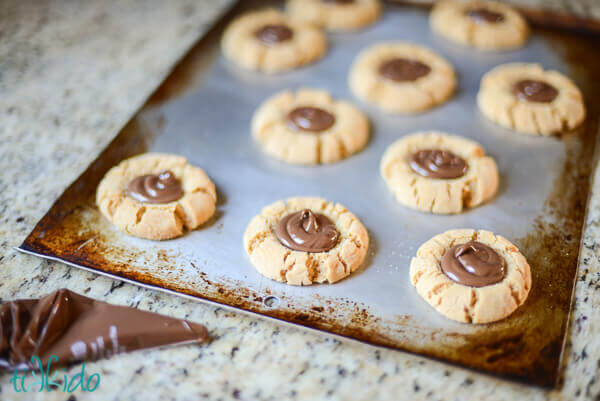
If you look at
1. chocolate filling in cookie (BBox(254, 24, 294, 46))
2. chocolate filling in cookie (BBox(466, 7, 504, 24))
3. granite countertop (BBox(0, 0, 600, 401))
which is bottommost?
granite countertop (BBox(0, 0, 600, 401))

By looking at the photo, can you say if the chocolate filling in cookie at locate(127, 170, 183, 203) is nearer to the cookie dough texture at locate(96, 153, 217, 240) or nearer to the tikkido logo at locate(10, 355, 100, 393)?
the cookie dough texture at locate(96, 153, 217, 240)

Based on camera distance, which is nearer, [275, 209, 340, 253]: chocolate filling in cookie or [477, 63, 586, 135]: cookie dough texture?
[275, 209, 340, 253]: chocolate filling in cookie

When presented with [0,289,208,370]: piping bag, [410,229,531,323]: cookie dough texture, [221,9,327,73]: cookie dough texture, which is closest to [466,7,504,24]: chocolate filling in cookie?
[221,9,327,73]: cookie dough texture

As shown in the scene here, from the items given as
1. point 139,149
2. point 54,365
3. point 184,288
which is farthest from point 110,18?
point 54,365

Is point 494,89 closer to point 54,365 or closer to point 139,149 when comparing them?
point 139,149

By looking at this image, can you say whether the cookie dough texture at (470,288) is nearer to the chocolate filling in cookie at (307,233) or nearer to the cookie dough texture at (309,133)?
the chocolate filling in cookie at (307,233)

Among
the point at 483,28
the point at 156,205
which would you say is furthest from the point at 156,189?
the point at 483,28
